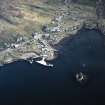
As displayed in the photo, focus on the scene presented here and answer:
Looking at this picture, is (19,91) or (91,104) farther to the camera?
(19,91)

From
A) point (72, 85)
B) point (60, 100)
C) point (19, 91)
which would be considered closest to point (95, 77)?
point (72, 85)

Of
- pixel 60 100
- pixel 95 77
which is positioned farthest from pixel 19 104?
pixel 95 77

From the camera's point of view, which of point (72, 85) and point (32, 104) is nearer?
point (32, 104)

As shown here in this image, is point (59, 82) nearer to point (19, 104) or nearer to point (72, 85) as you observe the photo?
point (72, 85)

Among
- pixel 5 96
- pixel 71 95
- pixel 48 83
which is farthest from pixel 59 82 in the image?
pixel 5 96

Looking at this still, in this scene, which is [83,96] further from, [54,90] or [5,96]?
[5,96]

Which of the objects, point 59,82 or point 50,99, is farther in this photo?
point 59,82

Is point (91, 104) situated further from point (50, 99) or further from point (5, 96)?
point (5, 96)
